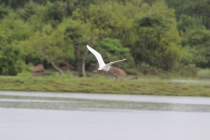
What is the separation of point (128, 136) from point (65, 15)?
21685 mm

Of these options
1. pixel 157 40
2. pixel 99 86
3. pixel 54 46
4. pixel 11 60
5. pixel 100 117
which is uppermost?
pixel 157 40

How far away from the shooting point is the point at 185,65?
117 ft

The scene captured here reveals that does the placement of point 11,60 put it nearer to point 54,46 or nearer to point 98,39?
point 54,46

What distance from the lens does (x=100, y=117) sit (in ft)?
60.6

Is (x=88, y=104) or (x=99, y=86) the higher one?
(x=99, y=86)

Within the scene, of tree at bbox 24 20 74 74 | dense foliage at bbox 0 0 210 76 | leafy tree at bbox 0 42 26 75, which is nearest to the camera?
leafy tree at bbox 0 42 26 75

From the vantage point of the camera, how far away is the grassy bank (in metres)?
25.8

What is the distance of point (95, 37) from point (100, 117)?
1569cm

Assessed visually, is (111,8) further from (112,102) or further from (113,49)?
(112,102)

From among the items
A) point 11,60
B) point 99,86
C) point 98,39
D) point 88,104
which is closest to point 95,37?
point 98,39

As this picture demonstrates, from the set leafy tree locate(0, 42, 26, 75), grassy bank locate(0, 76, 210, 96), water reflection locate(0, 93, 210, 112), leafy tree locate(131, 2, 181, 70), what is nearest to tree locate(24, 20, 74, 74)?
leafy tree locate(0, 42, 26, 75)

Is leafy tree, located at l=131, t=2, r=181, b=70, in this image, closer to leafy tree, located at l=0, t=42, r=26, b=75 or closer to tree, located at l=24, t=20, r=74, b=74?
tree, located at l=24, t=20, r=74, b=74

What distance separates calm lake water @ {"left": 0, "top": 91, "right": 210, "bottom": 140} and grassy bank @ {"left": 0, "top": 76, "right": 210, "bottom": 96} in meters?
0.84

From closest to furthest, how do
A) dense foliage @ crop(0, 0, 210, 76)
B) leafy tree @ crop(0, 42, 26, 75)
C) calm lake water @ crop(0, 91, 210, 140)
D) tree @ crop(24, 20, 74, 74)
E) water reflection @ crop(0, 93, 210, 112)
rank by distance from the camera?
calm lake water @ crop(0, 91, 210, 140) → water reflection @ crop(0, 93, 210, 112) → leafy tree @ crop(0, 42, 26, 75) → tree @ crop(24, 20, 74, 74) → dense foliage @ crop(0, 0, 210, 76)
